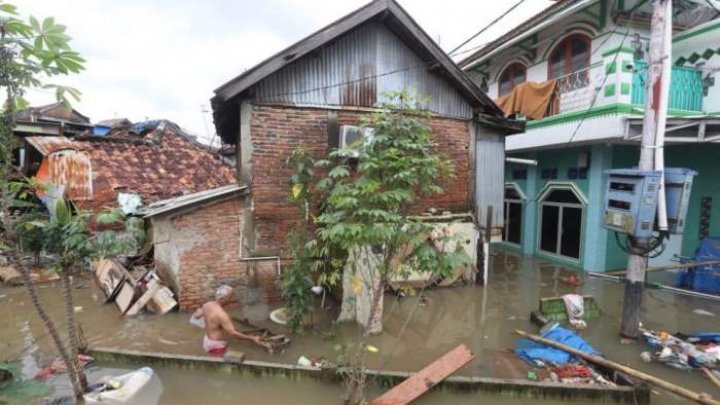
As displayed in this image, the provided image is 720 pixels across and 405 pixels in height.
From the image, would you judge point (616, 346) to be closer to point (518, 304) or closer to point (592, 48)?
point (518, 304)

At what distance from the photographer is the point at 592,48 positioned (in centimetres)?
961

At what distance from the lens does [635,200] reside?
522 centimetres

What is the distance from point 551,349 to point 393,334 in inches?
92.1

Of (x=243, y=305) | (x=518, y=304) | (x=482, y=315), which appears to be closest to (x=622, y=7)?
(x=518, y=304)

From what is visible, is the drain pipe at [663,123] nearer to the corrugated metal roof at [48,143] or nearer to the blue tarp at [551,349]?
the blue tarp at [551,349]

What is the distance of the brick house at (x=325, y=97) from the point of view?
671cm

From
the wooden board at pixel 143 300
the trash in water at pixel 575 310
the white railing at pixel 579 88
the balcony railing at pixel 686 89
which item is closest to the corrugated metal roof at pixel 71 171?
the wooden board at pixel 143 300

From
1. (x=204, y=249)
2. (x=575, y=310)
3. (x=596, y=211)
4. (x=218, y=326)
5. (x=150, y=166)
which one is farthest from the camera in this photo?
(x=150, y=166)

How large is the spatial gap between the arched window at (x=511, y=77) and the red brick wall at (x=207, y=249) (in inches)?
414

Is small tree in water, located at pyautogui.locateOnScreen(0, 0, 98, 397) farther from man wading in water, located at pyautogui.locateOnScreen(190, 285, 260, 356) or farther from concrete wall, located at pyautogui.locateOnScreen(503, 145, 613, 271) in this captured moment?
concrete wall, located at pyautogui.locateOnScreen(503, 145, 613, 271)

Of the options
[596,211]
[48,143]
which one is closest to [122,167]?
[48,143]

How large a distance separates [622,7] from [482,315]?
8223 mm

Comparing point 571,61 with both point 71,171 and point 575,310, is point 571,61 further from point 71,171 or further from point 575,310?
point 71,171

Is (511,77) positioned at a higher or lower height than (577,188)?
higher
